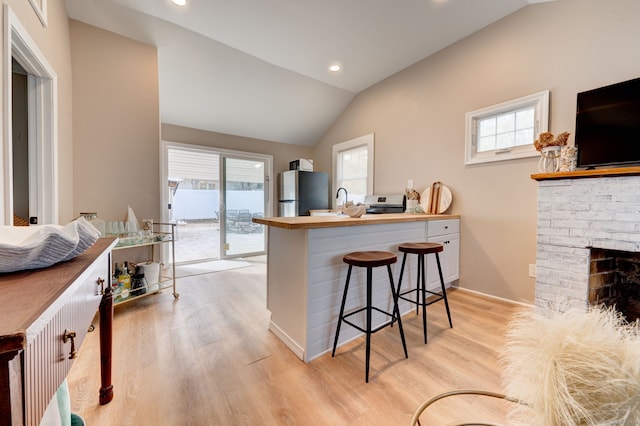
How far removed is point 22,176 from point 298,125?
3673mm

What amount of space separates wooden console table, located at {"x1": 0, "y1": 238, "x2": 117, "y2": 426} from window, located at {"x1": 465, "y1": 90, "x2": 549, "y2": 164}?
129 inches

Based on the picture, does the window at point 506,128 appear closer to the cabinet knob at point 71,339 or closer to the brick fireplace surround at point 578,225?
the brick fireplace surround at point 578,225

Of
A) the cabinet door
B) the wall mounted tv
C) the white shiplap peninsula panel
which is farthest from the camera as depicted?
the cabinet door

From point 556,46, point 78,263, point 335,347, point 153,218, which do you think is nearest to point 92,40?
point 153,218

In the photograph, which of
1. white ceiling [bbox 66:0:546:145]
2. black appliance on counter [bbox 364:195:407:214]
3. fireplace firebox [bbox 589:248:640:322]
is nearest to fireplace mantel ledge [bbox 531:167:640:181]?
fireplace firebox [bbox 589:248:640:322]

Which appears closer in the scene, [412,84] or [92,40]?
[92,40]

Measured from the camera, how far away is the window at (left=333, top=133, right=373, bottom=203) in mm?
4102

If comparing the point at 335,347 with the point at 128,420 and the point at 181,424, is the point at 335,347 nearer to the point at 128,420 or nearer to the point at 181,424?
the point at 181,424

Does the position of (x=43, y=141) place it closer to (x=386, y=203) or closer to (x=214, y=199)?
(x=214, y=199)

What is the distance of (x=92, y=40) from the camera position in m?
2.44

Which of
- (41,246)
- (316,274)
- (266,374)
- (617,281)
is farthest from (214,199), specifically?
(617,281)

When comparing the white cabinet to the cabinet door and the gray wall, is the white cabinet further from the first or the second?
the gray wall

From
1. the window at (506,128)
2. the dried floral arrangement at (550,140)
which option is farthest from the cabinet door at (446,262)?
the dried floral arrangement at (550,140)

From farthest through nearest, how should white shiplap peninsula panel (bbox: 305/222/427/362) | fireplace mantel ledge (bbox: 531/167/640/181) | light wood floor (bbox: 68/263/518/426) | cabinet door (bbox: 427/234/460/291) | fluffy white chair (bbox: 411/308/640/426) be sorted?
cabinet door (bbox: 427/234/460/291), white shiplap peninsula panel (bbox: 305/222/427/362), fireplace mantel ledge (bbox: 531/167/640/181), light wood floor (bbox: 68/263/518/426), fluffy white chair (bbox: 411/308/640/426)
